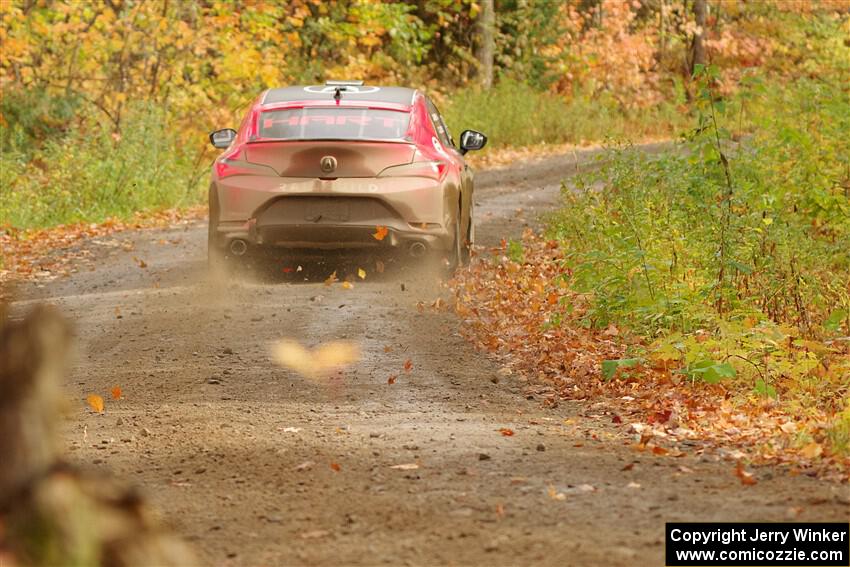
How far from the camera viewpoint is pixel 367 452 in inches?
268

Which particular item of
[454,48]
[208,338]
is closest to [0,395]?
[208,338]

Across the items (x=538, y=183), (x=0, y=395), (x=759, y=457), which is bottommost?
(x=538, y=183)

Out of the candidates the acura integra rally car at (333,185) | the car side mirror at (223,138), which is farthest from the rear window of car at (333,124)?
the car side mirror at (223,138)

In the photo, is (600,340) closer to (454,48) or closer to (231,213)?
(231,213)

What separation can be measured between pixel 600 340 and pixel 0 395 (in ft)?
24.5

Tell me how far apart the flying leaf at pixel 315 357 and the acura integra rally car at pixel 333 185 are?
7.50ft

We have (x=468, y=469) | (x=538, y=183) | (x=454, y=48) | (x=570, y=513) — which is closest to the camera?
(x=570, y=513)

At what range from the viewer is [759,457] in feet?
21.9

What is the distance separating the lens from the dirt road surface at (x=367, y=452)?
5.32 metres

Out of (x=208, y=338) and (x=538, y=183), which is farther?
(x=538, y=183)

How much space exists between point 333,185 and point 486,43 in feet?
73.8

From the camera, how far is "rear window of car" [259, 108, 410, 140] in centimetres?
1233

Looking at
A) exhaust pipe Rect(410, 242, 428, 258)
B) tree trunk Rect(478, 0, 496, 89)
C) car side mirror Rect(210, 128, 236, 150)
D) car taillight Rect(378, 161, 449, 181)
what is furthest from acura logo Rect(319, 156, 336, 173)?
tree trunk Rect(478, 0, 496, 89)

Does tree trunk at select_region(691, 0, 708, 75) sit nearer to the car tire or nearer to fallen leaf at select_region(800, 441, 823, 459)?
the car tire
